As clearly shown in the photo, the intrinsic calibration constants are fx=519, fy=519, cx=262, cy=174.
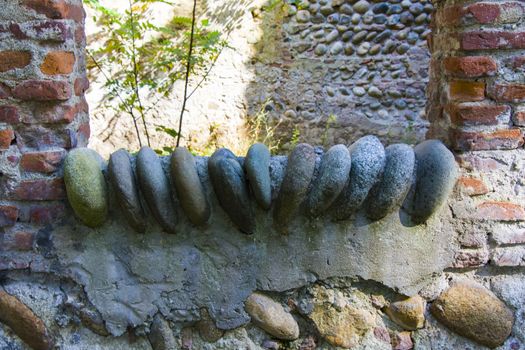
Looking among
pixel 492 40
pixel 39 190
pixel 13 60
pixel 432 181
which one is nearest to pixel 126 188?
pixel 39 190

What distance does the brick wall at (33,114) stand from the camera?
1.64m

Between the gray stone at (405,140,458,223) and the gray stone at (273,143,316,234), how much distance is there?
36 centimetres

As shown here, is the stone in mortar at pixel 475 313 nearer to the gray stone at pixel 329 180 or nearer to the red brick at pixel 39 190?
the gray stone at pixel 329 180

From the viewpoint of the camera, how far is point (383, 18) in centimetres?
572

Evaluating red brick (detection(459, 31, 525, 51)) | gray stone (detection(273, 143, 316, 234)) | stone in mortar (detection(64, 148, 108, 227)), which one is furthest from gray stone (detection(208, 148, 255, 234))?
red brick (detection(459, 31, 525, 51))

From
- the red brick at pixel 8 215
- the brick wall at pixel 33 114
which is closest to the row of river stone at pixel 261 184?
the brick wall at pixel 33 114

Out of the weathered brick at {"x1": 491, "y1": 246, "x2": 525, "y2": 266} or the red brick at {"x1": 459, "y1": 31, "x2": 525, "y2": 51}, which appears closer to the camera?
the red brick at {"x1": 459, "y1": 31, "x2": 525, "y2": 51}

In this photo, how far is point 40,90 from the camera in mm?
1668

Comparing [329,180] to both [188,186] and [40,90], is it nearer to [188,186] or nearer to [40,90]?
[188,186]

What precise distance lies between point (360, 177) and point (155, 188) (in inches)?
25.9

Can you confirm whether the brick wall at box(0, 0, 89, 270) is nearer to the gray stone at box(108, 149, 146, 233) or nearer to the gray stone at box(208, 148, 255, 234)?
the gray stone at box(108, 149, 146, 233)

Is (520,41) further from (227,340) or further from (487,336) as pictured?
(227,340)

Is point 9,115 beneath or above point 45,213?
above

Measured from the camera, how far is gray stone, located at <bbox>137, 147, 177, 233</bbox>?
1665mm
